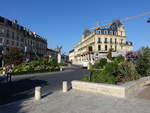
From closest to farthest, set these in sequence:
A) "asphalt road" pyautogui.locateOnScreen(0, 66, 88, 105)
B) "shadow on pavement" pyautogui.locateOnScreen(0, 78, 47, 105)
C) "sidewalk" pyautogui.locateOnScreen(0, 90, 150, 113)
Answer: "sidewalk" pyautogui.locateOnScreen(0, 90, 150, 113) → "shadow on pavement" pyautogui.locateOnScreen(0, 78, 47, 105) → "asphalt road" pyautogui.locateOnScreen(0, 66, 88, 105)

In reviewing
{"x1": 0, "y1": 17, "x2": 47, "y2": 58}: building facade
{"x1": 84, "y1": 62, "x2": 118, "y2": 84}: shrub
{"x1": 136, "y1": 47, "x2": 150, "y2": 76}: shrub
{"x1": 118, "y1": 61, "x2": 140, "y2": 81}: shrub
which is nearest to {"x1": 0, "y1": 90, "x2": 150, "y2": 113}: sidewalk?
{"x1": 84, "y1": 62, "x2": 118, "y2": 84}: shrub

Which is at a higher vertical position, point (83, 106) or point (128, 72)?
point (128, 72)

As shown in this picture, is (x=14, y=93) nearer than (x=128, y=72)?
Yes

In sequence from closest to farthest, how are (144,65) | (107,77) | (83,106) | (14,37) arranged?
1. (83,106)
2. (107,77)
3. (144,65)
4. (14,37)

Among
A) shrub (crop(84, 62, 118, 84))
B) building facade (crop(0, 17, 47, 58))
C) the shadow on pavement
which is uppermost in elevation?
building facade (crop(0, 17, 47, 58))

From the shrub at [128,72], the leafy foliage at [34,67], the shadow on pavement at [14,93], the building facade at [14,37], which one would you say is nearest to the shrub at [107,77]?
the shrub at [128,72]

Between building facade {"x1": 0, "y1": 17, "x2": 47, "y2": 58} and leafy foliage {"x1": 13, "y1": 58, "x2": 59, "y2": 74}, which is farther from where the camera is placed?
building facade {"x1": 0, "y1": 17, "x2": 47, "y2": 58}

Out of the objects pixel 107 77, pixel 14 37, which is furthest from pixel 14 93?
pixel 14 37

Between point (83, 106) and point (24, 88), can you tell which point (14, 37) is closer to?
point (24, 88)

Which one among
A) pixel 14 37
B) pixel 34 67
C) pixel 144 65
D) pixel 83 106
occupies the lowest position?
pixel 83 106

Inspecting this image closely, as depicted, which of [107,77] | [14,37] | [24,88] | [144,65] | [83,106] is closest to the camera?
[83,106]

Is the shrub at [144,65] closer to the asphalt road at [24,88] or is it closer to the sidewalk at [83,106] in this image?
the asphalt road at [24,88]

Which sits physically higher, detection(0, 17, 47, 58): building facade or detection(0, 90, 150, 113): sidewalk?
detection(0, 17, 47, 58): building facade

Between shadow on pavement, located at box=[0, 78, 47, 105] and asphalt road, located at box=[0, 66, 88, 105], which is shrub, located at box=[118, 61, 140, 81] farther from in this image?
shadow on pavement, located at box=[0, 78, 47, 105]
